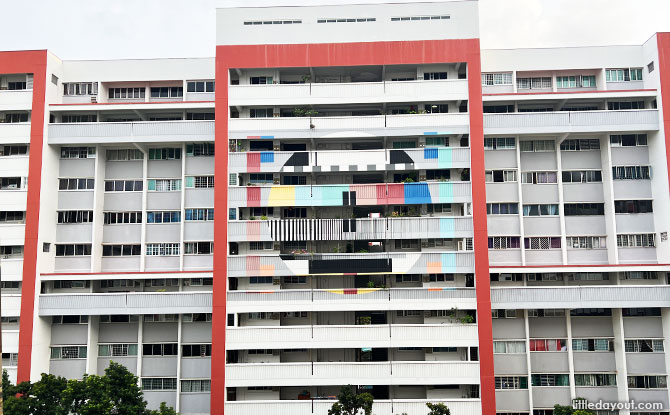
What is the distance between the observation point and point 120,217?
3072 centimetres

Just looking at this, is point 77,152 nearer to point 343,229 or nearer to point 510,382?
point 343,229

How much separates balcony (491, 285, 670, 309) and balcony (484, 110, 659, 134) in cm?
842

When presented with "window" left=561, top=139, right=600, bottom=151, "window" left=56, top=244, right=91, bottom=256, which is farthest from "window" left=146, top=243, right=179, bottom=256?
"window" left=561, top=139, right=600, bottom=151

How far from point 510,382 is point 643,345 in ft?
24.3

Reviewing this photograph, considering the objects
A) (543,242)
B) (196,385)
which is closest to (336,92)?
(543,242)

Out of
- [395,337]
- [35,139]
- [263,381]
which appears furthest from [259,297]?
[35,139]

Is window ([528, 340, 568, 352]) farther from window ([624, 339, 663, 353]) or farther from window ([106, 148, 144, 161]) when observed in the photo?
window ([106, 148, 144, 161])

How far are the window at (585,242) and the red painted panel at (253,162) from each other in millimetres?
17757

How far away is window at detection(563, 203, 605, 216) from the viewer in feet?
97.7

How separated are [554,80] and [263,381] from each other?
2369 cm

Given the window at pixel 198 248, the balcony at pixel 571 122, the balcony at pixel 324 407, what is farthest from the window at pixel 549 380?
the window at pixel 198 248

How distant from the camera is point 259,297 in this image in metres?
27.1

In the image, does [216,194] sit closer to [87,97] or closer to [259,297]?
[259,297]

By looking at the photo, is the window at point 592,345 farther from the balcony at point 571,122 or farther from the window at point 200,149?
the window at point 200,149
